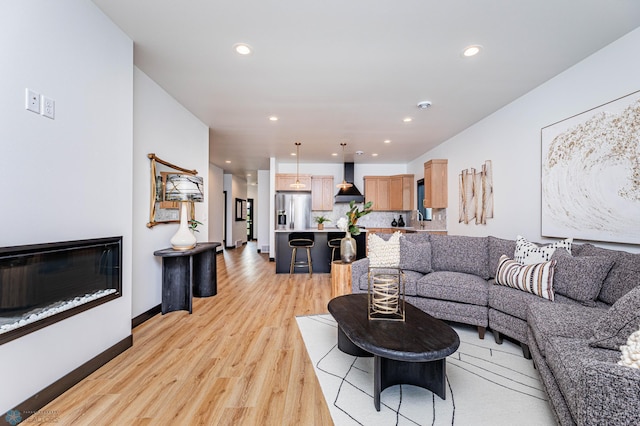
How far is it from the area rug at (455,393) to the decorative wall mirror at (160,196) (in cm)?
228

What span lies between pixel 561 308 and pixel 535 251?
0.77 meters

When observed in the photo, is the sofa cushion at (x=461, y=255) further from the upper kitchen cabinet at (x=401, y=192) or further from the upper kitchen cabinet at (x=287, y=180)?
the upper kitchen cabinet at (x=287, y=180)

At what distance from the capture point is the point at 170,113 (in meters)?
3.53

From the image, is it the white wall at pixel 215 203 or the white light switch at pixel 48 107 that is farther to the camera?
the white wall at pixel 215 203

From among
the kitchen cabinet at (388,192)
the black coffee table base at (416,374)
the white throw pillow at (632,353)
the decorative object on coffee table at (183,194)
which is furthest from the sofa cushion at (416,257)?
the kitchen cabinet at (388,192)

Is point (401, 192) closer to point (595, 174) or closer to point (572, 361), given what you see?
point (595, 174)

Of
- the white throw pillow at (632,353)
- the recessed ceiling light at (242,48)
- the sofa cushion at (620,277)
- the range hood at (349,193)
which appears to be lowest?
the white throw pillow at (632,353)

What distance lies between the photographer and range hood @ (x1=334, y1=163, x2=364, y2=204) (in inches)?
282

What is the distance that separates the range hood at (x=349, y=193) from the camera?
23.5 ft

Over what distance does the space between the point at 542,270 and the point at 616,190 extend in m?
0.93

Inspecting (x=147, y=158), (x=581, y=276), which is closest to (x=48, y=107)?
(x=147, y=158)

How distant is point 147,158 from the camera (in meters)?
3.09

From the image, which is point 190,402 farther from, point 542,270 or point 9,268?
point 542,270

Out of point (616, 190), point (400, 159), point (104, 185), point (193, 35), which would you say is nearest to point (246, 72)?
point (193, 35)
